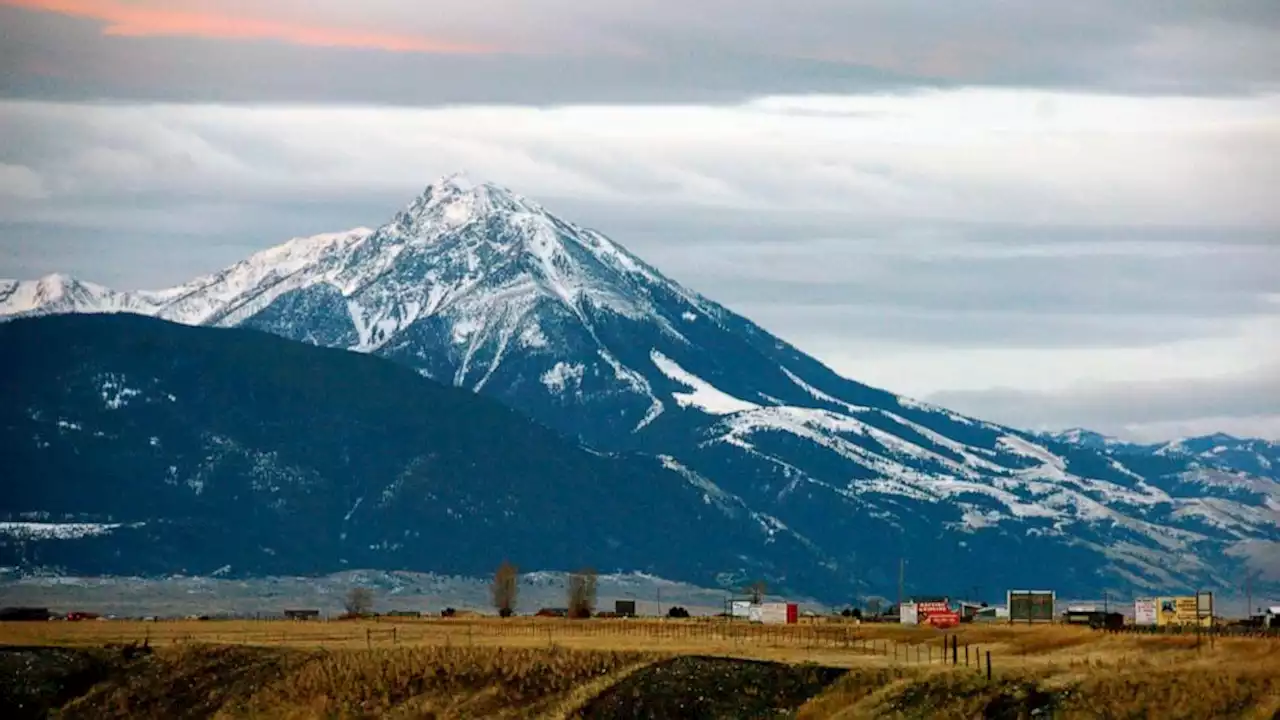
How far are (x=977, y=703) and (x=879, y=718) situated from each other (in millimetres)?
7054

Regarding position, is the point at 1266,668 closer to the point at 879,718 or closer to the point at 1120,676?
the point at 1120,676

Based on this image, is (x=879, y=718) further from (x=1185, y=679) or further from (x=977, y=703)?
(x=1185, y=679)

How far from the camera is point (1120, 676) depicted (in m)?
199

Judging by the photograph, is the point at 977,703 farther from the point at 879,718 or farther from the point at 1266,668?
the point at 1266,668

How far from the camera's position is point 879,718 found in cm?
19962

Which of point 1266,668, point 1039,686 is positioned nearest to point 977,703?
point 1039,686

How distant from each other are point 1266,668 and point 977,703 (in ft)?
66.1

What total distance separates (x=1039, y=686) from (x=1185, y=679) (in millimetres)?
10372

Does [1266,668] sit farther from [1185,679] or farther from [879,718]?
[879,718]

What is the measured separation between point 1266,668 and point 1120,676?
32.9 ft

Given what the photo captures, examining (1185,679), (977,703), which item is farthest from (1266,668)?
(977,703)

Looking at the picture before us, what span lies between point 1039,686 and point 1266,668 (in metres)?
15.7

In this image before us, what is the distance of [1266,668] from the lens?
646 ft

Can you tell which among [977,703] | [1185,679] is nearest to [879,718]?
[977,703]
